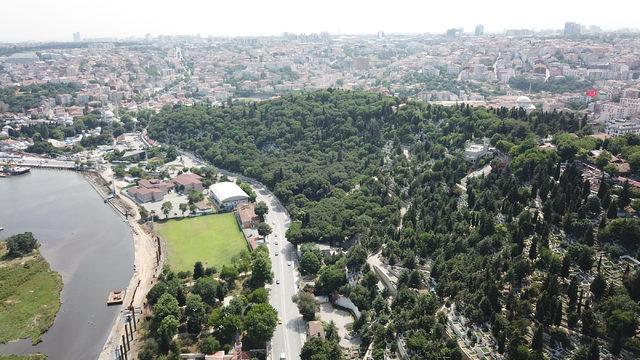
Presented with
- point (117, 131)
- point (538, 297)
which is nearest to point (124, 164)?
point (117, 131)

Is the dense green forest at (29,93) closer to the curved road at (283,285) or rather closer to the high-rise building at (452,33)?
the curved road at (283,285)

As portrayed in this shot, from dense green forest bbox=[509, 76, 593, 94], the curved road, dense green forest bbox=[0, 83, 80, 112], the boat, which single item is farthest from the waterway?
dense green forest bbox=[509, 76, 593, 94]

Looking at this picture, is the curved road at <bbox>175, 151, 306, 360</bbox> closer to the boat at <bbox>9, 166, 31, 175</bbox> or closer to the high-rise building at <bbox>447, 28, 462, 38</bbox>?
the boat at <bbox>9, 166, 31, 175</bbox>

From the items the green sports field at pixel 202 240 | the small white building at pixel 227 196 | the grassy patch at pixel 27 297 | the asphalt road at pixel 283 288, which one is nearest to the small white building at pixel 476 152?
the asphalt road at pixel 283 288

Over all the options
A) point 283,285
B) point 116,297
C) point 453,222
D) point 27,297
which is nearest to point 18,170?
point 27,297

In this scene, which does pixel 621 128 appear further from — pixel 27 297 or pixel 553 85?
pixel 27 297

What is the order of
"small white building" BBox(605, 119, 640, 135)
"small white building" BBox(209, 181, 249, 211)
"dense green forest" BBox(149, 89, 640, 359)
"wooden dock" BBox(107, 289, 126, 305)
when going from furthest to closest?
"small white building" BBox(605, 119, 640, 135) < "small white building" BBox(209, 181, 249, 211) < "wooden dock" BBox(107, 289, 126, 305) < "dense green forest" BBox(149, 89, 640, 359)
